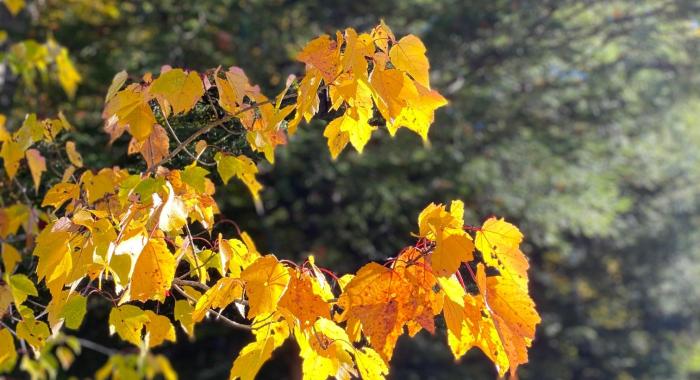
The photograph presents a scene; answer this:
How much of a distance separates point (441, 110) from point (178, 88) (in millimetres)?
3749

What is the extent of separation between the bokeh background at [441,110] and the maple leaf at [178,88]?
7.07 feet

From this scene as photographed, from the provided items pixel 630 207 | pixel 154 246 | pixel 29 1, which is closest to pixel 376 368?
pixel 154 246

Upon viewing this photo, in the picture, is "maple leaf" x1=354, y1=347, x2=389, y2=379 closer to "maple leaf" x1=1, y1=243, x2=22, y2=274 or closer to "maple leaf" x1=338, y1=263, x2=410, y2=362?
"maple leaf" x1=338, y1=263, x2=410, y2=362

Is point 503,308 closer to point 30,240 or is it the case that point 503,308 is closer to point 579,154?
point 30,240

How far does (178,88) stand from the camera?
4.07 feet

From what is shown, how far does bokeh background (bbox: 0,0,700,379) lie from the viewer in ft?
15.0

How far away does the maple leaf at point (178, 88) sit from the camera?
4.04 ft

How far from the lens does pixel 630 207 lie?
7594 millimetres

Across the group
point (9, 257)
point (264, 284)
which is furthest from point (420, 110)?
point (9, 257)

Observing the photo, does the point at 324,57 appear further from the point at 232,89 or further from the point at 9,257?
the point at 9,257

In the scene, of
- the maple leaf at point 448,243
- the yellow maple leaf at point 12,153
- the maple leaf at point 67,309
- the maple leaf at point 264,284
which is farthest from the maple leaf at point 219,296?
the yellow maple leaf at point 12,153

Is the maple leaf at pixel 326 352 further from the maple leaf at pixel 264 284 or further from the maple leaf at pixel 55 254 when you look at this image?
the maple leaf at pixel 55 254

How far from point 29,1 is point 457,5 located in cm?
238

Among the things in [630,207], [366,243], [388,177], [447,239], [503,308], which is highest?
[447,239]
